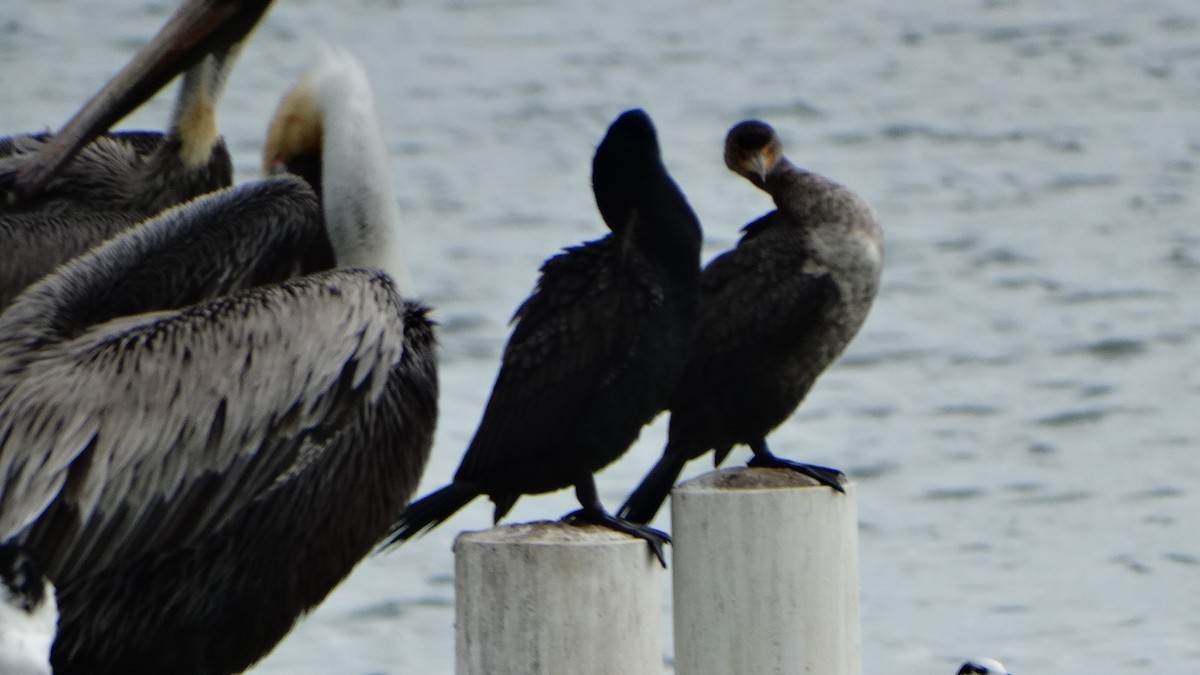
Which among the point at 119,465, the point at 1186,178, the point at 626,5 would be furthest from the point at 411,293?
the point at 626,5

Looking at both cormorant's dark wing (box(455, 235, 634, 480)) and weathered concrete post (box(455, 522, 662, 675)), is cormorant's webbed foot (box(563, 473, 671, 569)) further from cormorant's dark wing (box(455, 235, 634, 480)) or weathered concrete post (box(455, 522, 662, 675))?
weathered concrete post (box(455, 522, 662, 675))

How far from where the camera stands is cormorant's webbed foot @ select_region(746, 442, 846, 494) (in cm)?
291

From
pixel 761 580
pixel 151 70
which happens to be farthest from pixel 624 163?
pixel 151 70

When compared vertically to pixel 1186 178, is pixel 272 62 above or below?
above

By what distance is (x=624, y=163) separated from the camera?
2.91m

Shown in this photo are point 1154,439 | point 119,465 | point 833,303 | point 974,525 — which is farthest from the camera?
point 1154,439

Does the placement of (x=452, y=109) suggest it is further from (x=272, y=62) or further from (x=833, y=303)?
(x=833, y=303)

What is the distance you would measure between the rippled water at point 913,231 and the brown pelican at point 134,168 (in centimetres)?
224


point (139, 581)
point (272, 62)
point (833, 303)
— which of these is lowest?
point (139, 581)

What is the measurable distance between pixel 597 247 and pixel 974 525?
4.69m

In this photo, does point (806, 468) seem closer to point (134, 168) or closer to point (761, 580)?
point (761, 580)

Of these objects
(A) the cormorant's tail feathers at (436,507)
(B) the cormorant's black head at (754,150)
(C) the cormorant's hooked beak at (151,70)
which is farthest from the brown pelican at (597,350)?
(C) the cormorant's hooked beak at (151,70)

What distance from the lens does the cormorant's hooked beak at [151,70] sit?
3.71 meters

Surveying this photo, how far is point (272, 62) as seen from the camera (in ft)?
39.1
